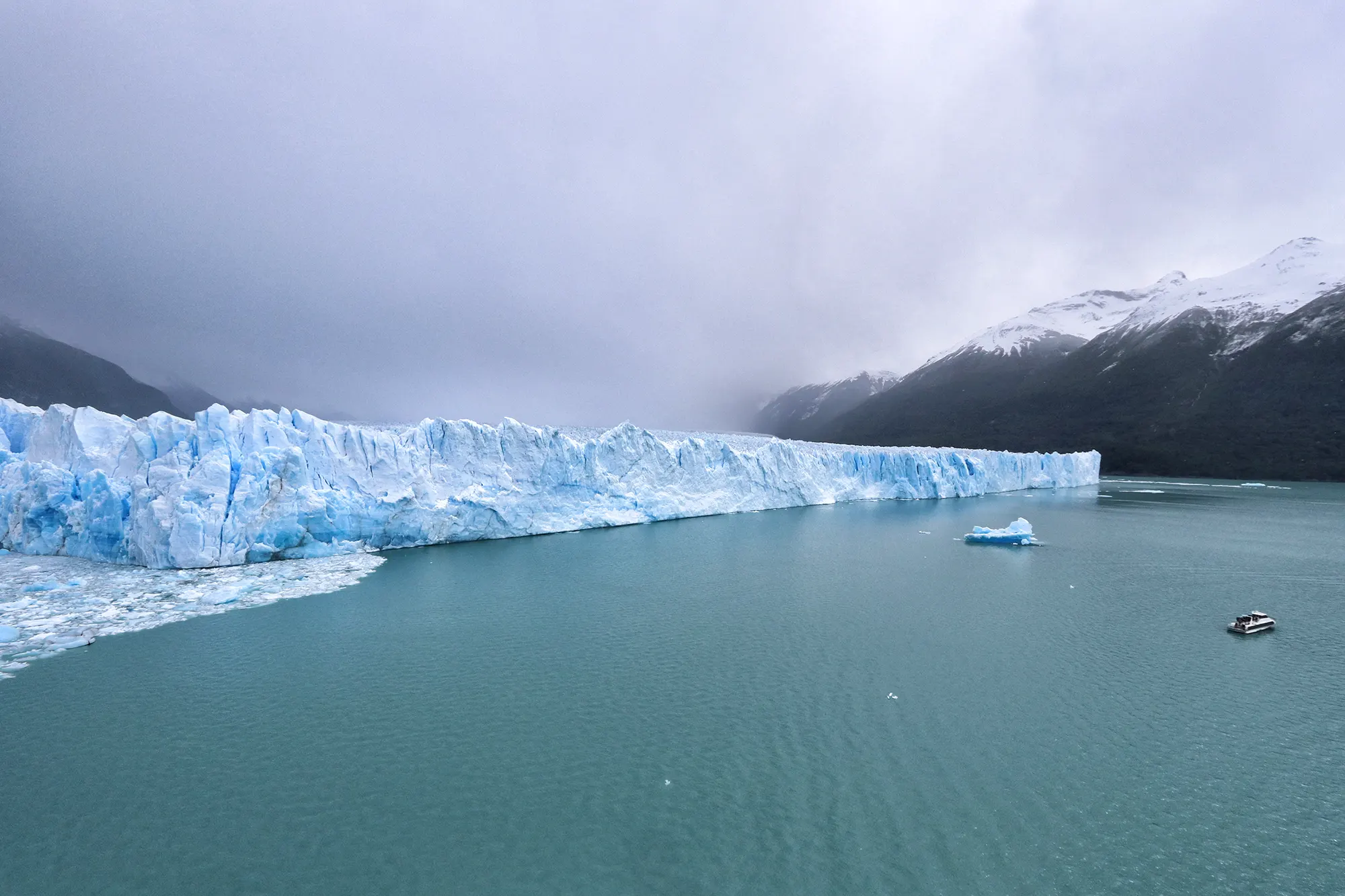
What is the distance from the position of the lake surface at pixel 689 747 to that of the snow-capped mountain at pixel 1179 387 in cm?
5937

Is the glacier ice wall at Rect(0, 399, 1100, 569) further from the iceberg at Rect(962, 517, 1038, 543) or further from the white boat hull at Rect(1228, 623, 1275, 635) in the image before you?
the white boat hull at Rect(1228, 623, 1275, 635)

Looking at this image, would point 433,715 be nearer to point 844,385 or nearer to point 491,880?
point 491,880

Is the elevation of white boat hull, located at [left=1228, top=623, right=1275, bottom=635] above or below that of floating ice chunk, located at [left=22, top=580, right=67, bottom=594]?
below

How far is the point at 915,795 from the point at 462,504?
664 inches

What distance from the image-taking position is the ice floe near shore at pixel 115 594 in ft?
32.6

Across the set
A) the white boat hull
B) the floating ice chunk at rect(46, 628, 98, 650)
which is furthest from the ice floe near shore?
the white boat hull

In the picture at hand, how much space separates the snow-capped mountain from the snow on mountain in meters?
0.33

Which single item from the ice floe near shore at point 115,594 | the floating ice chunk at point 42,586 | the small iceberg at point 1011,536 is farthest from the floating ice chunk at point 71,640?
the small iceberg at point 1011,536

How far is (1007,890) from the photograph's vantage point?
458 centimetres

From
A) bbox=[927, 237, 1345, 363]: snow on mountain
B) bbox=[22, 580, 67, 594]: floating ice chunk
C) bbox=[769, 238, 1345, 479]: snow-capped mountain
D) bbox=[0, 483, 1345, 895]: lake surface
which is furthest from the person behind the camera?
bbox=[927, 237, 1345, 363]: snow on mountain

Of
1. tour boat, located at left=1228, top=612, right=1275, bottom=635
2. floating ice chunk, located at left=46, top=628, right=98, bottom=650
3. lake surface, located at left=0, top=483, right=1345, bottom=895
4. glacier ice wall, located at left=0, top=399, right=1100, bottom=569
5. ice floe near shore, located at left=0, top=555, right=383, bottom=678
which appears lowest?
lake surface, located at left=0, top=483, right=1345, bottom=895

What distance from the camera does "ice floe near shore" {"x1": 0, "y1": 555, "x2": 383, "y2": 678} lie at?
9945mm

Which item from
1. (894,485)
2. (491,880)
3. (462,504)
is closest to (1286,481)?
(894,485)

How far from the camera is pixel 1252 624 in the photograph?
1082cm
